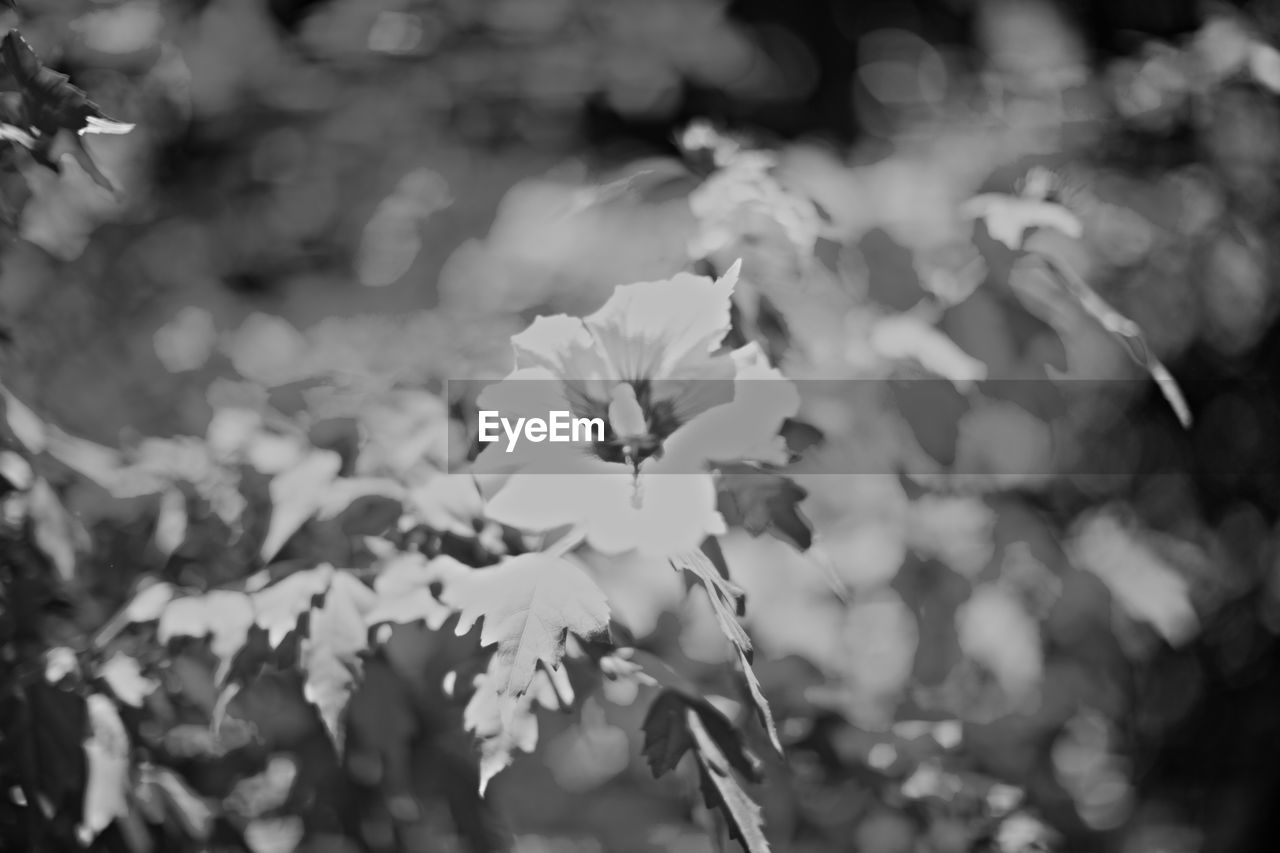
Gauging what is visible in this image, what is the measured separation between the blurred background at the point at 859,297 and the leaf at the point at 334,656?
0.22 m

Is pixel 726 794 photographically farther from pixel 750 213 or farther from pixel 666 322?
pixel 750 213

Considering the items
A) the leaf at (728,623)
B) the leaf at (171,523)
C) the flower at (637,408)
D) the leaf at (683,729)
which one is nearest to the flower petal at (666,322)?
the flower at (637,408)

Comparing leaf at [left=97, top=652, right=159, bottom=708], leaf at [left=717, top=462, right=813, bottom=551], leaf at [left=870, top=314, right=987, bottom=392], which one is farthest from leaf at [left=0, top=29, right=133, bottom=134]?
leaf at [left=870, top=314, right=987, bottom=392]

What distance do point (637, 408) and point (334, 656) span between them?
0.28 m

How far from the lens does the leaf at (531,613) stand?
568 millimetres

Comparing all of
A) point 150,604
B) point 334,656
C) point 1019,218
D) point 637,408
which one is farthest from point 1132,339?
point 150,604

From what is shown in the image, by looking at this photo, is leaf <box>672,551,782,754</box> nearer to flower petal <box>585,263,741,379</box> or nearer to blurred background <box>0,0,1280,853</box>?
flower petal <box>585,263,741,379</box>

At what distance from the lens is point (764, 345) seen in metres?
0.81

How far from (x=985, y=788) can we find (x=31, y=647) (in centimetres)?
91

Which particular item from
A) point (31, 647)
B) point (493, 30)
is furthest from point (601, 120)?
point (31, 647)

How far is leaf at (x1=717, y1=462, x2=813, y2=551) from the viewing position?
69 centimetres

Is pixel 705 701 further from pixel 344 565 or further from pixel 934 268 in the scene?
pixel 934 268

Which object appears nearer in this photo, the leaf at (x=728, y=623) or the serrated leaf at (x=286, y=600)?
the leaf at (x=728, y=623)

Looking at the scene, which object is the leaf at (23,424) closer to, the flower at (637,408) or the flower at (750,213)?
the flower at (637,408)
